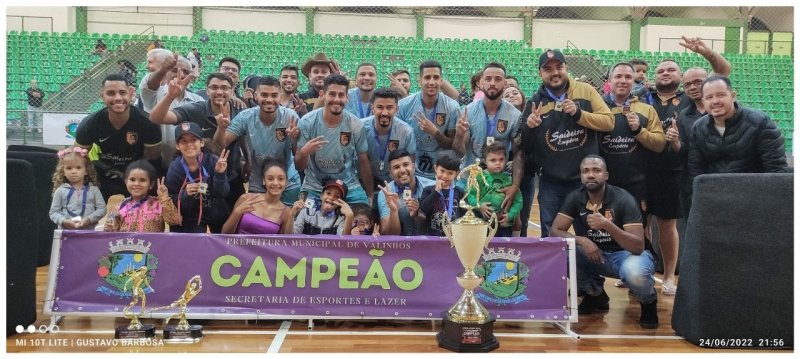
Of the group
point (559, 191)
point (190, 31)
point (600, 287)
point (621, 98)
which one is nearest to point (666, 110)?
point (621, 98)

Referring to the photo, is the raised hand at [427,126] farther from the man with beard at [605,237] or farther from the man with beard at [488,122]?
the man with beard at [605,237]

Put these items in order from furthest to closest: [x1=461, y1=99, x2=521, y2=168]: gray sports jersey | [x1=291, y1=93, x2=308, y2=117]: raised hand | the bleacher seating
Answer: the bleacher seating
[x1=291, y1=93, x2=308, y2=117]: raised hand
[x1=461, y1=99, x2=521, y2=168]: gray sports jersey

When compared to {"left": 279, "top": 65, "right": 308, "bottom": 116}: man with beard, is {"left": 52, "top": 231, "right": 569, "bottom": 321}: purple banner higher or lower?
lower

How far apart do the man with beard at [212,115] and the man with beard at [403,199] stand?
1086 mm

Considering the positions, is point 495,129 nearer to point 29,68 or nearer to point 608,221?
point 608,221

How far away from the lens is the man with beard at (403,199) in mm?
4527

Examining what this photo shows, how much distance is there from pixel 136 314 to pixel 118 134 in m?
1.55

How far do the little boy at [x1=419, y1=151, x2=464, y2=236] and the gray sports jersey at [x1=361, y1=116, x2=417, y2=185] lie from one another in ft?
1.69

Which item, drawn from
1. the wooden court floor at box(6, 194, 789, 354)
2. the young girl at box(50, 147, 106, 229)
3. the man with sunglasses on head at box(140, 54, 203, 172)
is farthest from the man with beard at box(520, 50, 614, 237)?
the young girl at box(50, 147, 106, 229)

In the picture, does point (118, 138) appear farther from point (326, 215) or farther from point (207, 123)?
point (326, 215)

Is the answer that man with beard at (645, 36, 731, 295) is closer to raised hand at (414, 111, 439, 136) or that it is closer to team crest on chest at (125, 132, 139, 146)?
raised hand at (414, 111, 439, 136)

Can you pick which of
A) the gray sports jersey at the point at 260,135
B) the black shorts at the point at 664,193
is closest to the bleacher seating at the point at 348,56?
the black shorts at the point at 664,193

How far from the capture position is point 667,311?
468cm

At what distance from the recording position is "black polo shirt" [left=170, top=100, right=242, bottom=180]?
4.96 meters
